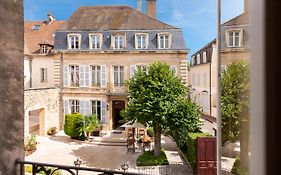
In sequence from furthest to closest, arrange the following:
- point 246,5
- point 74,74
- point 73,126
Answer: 1. point 74,74
2. point 73,126
3. point 246,5

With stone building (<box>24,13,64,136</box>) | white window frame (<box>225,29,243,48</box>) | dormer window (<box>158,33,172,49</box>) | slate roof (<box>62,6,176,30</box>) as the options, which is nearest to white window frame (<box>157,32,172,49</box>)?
dormer window (<box>158,33,172,49</box>)

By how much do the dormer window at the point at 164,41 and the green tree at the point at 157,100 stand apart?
225 centimetres

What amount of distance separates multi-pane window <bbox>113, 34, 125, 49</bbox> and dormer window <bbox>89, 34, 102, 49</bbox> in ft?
1.23

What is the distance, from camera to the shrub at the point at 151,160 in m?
3.77

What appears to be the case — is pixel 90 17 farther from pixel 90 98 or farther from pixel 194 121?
pixel 194 121

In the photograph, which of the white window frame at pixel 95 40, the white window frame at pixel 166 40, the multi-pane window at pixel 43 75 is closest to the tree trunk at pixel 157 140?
the white window frame at pixel 166 40

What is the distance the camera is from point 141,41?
6531 mm

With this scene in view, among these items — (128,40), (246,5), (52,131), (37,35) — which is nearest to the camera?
(246,5)

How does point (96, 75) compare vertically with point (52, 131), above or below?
above

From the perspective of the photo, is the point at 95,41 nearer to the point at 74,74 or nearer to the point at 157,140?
the point at 74,74

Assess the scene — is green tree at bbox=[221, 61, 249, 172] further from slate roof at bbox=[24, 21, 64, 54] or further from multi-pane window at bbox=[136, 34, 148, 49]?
slate roof at bbox=[24, 21, 64, 54]

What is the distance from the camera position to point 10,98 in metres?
0.98

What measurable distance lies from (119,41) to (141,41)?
0.55m

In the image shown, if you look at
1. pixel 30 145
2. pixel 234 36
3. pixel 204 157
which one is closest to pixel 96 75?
pixel 30 145
